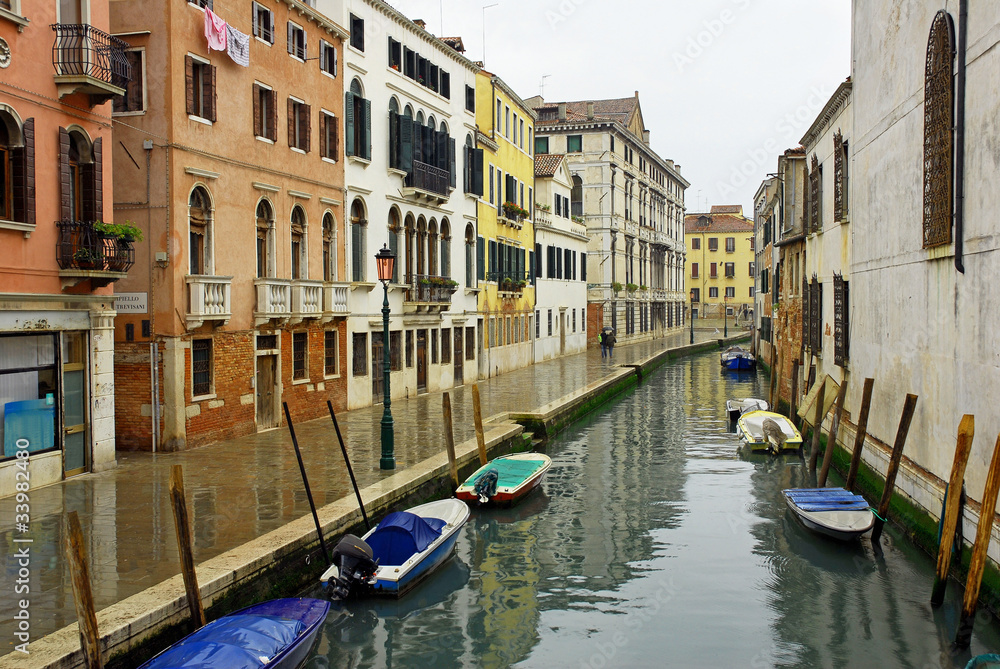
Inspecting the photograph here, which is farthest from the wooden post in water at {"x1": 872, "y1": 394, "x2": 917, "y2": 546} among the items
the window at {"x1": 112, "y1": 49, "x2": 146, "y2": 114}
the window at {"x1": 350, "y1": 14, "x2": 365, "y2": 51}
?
the window at {"x1": 350, "y1": 14, "x2": 365, "y2": 51}

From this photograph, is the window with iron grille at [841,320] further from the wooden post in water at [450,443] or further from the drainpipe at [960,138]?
the wooden post in water at [450,443]

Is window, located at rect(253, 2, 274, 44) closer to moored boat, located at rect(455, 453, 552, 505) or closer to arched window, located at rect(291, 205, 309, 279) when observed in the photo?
arched window, located at rect(291, 205, 309, 279)

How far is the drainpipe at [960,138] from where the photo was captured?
10.7 metres

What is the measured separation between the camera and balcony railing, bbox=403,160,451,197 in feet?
81.9

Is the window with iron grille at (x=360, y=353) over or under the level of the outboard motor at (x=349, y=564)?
over

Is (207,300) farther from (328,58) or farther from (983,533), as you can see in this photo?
(983,533)

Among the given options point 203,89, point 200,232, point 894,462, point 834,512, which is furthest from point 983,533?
point 203,89

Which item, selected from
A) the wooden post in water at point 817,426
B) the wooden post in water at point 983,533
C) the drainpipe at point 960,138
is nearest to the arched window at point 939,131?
the drainpipe at point 960,138

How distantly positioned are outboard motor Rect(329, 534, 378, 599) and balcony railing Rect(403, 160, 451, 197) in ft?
51.7

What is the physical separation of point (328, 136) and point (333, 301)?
398 centimetres

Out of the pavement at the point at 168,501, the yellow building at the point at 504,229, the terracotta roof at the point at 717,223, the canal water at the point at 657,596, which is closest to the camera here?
the pavement at the point at 168,501

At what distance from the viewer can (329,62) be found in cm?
2119

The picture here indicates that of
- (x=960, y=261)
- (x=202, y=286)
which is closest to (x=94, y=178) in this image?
(x=202, y=286)

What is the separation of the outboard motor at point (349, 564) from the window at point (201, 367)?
710 centimetres
